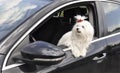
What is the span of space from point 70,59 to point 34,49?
694 millimetres

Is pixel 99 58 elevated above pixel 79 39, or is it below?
below

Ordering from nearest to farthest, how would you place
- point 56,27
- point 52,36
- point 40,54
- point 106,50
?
point 40,54, point 106,50, point 52,36, point 56,27

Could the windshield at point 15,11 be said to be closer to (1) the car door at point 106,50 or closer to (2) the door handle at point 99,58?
(1) the car door at point 106,50

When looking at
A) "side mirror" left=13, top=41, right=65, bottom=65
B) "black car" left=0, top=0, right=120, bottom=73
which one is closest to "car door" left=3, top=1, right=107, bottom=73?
"black car" left=0, top=0, right=120, bottom=73

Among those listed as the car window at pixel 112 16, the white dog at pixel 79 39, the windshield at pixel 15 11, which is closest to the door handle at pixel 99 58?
the white dog at pixel 79 39

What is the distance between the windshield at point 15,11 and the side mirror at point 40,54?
0.35 metres

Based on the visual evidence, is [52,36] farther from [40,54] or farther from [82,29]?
[40,54]

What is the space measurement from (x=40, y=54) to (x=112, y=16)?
1753 mm

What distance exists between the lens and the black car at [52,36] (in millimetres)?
3238

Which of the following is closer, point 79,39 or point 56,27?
point 79,39

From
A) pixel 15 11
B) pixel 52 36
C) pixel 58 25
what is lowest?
pixel 52 36

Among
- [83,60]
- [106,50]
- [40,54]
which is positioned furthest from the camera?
[106,50]

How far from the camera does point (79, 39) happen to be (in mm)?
3949

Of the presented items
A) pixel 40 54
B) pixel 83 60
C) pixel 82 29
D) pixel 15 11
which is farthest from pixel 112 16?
pixel 40 54
